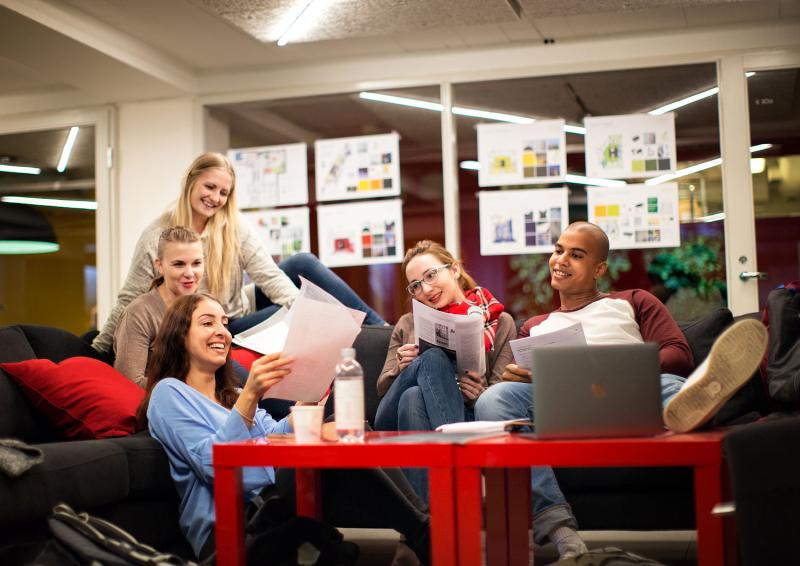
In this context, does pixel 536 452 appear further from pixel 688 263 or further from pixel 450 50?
pixel 450 50

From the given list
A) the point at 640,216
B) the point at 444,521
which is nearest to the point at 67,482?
the point at 444,521

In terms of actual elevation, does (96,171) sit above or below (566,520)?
above

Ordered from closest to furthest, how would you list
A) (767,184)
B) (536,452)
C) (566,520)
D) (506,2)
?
(536,452)
(566,520)
(506,2)
(767,184)

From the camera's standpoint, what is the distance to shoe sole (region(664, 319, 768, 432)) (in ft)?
5.88

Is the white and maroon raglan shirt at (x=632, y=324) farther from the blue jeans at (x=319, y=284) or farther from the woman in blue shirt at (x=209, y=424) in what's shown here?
the blue jeans at (x=319, y=284)

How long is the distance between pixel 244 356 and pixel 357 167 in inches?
92.7

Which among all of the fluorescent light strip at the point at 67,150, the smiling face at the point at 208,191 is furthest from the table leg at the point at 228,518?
the fluorescent light strip at the point at 67,150

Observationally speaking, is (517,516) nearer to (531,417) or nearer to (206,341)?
(531,417)

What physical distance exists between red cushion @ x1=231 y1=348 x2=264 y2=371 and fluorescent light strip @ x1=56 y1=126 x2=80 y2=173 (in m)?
3.06

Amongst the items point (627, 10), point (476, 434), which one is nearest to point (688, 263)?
point (627, 10)

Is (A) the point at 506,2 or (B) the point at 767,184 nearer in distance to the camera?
(A) the point at 506,2

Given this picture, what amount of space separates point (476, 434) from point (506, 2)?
3.12m

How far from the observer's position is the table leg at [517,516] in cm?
219

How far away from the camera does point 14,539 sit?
6.98 feet
